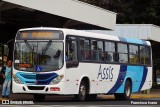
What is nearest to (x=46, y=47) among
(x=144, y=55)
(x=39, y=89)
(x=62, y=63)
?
(x=62, y=63)

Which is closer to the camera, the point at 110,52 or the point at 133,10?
the point at 110,52

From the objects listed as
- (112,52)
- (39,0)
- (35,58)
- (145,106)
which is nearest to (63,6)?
(39,0)

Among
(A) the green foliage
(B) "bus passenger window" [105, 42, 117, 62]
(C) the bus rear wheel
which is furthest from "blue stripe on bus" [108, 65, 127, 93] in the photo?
(A) the green foliage

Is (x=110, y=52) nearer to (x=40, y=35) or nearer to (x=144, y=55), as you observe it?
(x=144, y=55)

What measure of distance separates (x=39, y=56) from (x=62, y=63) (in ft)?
3.24

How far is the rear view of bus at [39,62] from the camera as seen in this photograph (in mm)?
22234

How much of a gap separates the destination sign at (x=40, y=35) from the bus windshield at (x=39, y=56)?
19 centimetres

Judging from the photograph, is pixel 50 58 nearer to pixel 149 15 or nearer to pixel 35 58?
pixel 35 58

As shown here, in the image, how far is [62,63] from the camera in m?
22.2

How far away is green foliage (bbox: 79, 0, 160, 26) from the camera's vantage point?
49.3 m

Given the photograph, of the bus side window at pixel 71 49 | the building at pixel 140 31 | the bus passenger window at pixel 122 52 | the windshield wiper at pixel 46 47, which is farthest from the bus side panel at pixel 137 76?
the building at pixel 140 31

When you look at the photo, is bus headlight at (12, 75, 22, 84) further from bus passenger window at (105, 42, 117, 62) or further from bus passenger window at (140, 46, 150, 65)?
bus passenger window at (140, 46, 150, 65)

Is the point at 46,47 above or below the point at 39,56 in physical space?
above

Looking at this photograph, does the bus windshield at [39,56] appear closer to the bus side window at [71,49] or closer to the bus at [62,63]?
the bus at [62,63]
